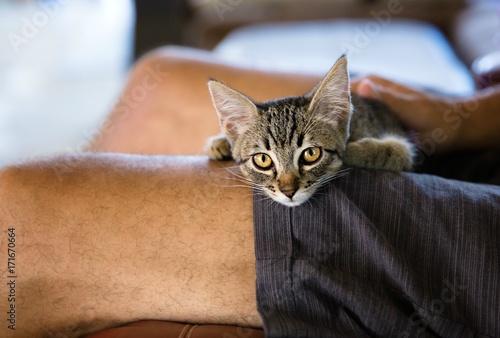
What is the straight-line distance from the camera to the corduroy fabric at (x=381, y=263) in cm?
109

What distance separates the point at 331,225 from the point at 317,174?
18cm

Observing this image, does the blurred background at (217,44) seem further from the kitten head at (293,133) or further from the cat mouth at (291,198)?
the cat mouth at (291,198)

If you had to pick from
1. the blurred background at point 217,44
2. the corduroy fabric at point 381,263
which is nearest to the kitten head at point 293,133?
the corduroy fabric at point 381,263

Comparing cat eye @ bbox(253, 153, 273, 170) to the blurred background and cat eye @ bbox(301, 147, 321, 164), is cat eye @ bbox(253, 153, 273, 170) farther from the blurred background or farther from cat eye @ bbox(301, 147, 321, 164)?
the blurred background

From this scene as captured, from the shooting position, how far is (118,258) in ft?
3.96

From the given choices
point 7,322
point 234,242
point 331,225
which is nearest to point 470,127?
point 331,225

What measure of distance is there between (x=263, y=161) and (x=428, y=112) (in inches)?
24.0

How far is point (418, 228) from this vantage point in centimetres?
117

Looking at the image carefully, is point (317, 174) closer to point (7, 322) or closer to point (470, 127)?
point (470, 127)

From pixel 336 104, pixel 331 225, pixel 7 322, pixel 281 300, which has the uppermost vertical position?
pixel 336 104

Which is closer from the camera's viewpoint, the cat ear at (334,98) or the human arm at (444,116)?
the cat ear at (334,98)

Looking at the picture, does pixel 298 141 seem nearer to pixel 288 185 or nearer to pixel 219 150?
pixel 288 185

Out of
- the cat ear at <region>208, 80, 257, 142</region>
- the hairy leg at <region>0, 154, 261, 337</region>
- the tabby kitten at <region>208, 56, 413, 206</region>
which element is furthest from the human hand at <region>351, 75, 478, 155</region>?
the hairy leg at <region>0, 154, 261, 337</region>

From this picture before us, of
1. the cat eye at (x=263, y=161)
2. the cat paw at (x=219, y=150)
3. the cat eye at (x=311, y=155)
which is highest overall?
the cat eye at (x=311, y=155)
